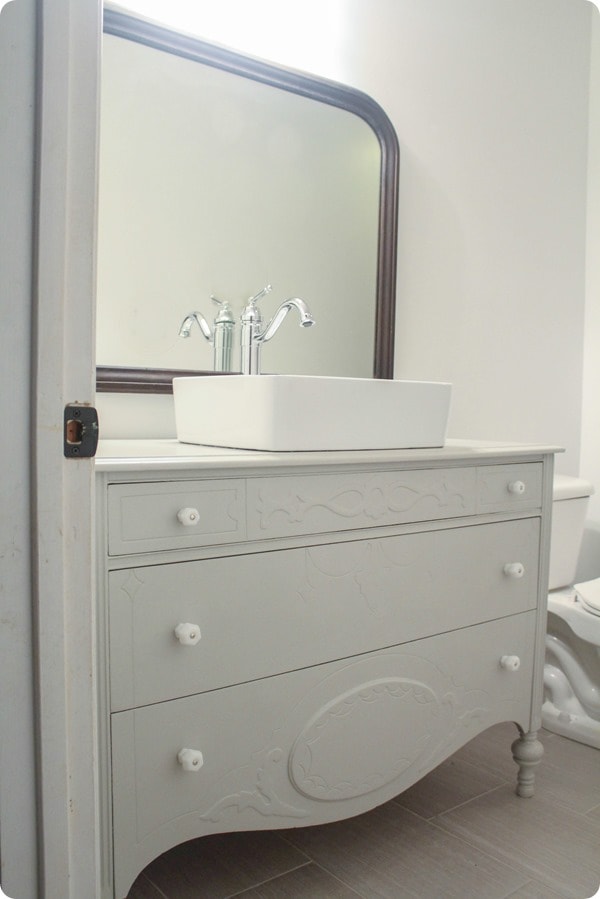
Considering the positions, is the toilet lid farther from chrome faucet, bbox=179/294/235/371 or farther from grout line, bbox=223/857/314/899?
chrome faucet, bbox=179/294/235/371

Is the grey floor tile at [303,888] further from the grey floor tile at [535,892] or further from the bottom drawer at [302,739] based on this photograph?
the grey floor tile at [535,892]

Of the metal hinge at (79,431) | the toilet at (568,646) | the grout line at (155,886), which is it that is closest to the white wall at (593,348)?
the toilet at (568,646)

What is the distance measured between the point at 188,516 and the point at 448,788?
113 centimetres

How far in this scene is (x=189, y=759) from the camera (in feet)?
3.84

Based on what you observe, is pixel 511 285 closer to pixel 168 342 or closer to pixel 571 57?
pixel 571 57

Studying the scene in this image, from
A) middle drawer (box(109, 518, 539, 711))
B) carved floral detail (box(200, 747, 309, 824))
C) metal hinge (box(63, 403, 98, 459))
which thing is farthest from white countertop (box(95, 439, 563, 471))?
carved floral detail (box(200, 747, 309, 824))

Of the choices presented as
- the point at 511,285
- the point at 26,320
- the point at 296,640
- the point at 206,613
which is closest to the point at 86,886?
the point at 206,613

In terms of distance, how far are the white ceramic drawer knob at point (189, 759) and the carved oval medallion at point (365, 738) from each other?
0.65 feet

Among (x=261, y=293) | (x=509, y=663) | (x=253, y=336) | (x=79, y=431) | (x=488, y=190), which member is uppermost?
(x=488, y=190)

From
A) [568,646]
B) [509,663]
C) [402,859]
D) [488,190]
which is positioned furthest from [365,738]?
[488,190]

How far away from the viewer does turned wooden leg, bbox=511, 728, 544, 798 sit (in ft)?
5.81

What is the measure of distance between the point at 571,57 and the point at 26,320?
2.49 m

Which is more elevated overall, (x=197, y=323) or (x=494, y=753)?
(x=197, y=323)

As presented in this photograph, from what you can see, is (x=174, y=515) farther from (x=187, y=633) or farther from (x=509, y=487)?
(x=509, y=487)
